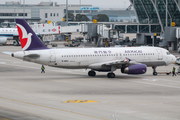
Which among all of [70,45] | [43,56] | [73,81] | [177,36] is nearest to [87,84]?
[73,81]

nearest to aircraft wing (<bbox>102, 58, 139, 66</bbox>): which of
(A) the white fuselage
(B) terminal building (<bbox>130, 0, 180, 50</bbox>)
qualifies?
(A) the white fuselage

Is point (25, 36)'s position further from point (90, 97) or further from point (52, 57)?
point (90, 97)

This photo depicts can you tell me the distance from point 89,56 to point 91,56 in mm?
268

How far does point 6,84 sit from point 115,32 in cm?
5178

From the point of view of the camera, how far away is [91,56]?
44281 mm

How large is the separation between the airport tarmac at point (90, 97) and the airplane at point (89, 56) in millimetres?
1712

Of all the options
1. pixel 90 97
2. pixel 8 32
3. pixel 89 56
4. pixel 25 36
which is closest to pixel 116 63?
pixel 89 56

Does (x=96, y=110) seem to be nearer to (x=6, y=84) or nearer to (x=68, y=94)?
(x=68, y=94)

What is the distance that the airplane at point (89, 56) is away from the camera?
4231 centimetres

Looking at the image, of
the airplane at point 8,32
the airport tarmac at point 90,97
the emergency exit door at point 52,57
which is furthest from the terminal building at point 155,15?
Result: the emergency exit door at point 52,57

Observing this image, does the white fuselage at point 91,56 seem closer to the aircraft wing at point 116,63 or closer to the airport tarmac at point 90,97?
the aircraft wing at point 116,63

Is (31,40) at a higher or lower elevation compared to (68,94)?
higher

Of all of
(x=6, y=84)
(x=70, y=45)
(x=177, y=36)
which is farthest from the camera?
(x=70, y=45)

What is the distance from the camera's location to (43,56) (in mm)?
42062
